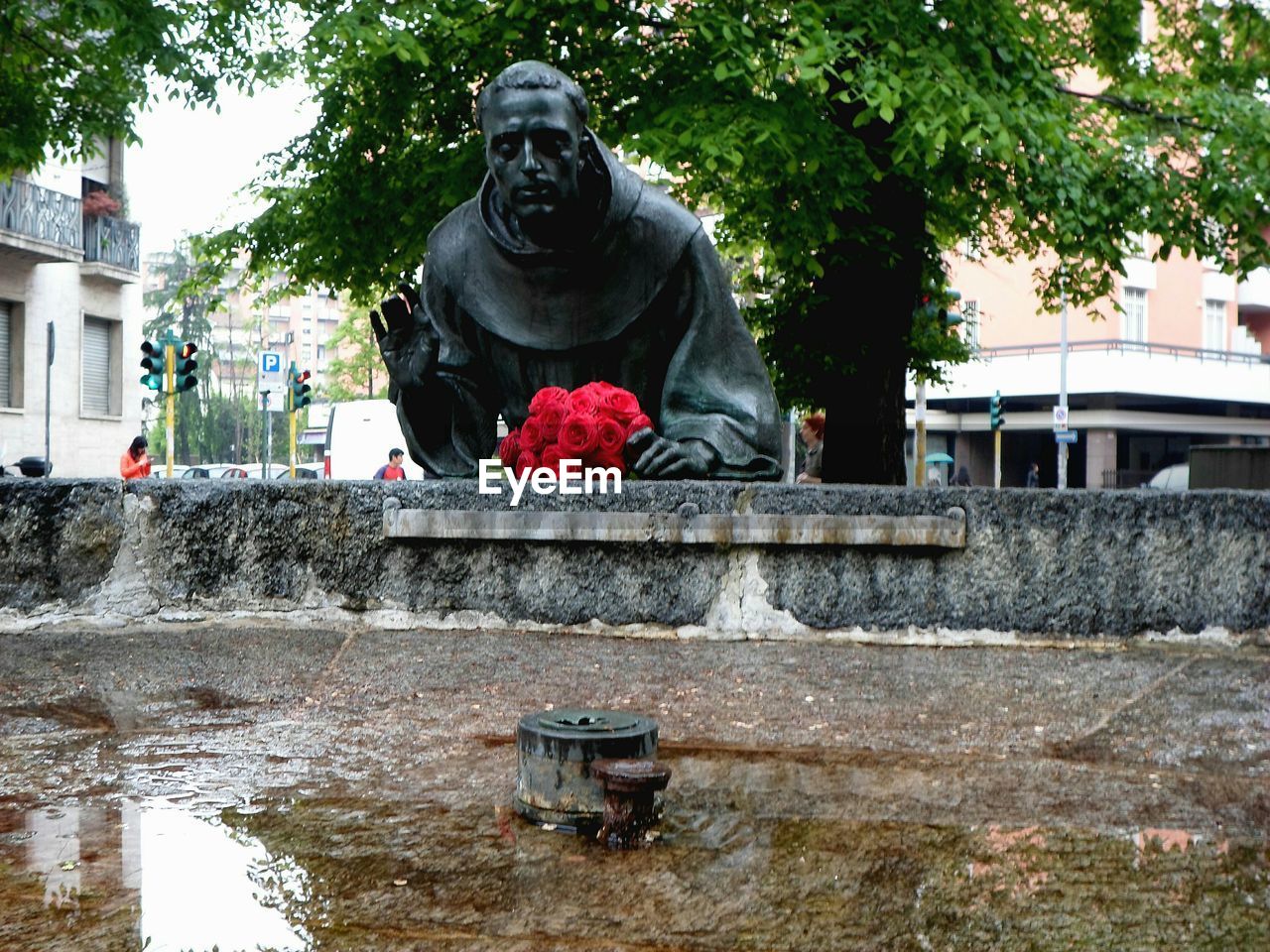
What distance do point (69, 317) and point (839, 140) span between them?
2129 cm

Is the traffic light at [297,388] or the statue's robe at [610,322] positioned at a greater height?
the traffic light at [297,388]

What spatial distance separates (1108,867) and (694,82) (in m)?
8.59

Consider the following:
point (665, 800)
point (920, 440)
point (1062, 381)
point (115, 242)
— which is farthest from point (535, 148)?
point (1062, 381)

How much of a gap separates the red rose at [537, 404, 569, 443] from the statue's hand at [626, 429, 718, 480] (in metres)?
0.23

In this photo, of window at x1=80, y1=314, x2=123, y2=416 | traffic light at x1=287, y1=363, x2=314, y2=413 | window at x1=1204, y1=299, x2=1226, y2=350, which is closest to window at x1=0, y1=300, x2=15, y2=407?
window at x1=80, y1=314, x2=123, y2=416

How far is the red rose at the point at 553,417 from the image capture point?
14.9ft

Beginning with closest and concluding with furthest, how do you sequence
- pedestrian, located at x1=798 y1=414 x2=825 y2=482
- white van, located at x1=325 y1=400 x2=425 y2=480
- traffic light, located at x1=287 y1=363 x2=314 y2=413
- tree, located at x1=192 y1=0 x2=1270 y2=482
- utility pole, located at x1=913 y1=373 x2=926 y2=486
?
tree, located at x1=192 y1=0 x2=1270 y2=482
pedestrian, located at x1=798 y1=414 x2=825 y2=482
utility pole, located at x1=913 y1=373 x2=926 y2=486
white van, located at x1=325 y1=400 x2=425 y2=480
traffic light, located at x1=287 y1=363 x2=314 y2=413

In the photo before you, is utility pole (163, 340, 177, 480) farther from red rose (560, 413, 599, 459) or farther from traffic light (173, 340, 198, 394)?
red rose (560, 413, 599, 459)

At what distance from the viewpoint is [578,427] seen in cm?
449

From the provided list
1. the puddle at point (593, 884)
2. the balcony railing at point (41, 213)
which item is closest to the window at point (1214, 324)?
the balcony railing at point (41, 213)

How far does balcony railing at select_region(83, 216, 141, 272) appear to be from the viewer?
28.0 meters

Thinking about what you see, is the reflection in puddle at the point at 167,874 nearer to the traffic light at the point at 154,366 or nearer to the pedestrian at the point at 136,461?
the pedestrian at the point at 136,461

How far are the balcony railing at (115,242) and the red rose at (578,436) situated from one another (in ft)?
82.4

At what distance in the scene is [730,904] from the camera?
1991 millimetres
